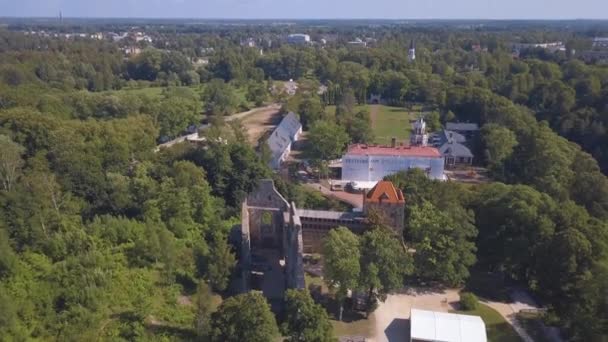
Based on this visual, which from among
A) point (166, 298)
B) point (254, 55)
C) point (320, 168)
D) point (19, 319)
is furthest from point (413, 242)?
point (254, 55)

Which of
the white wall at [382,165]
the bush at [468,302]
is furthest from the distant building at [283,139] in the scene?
the bush at [468,302]

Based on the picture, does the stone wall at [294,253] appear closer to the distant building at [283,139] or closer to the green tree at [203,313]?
the green tree at [203,313]

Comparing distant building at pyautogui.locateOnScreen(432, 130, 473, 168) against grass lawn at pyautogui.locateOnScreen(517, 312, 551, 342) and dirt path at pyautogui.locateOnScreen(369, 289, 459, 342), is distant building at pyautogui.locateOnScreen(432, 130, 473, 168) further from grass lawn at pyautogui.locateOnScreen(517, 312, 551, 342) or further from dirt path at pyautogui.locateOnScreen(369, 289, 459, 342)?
grass lawn at pyautogui.locateOnScreen(517, 312, 551, 342)

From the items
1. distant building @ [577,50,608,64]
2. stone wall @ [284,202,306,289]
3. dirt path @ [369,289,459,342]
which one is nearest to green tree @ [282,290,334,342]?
stone wall @ [284,202,306,289]

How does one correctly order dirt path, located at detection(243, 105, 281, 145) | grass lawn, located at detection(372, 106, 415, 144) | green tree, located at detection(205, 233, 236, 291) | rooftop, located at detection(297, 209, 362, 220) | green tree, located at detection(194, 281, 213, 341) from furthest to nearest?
1. grass lawn, located at detection(372, 106, 415, 144)
2. dirt path, located at detection(243, 105, 281, 145)
3. rooftop, located at detection(297, 209, 362, 220)
4. green tree, located at detection(205, 233, 236, 291)
5. green tree, located at detection(194, 281, 213, 341)

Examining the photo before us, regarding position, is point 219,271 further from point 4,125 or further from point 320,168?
point 4,125

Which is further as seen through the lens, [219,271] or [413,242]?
[413,242]
